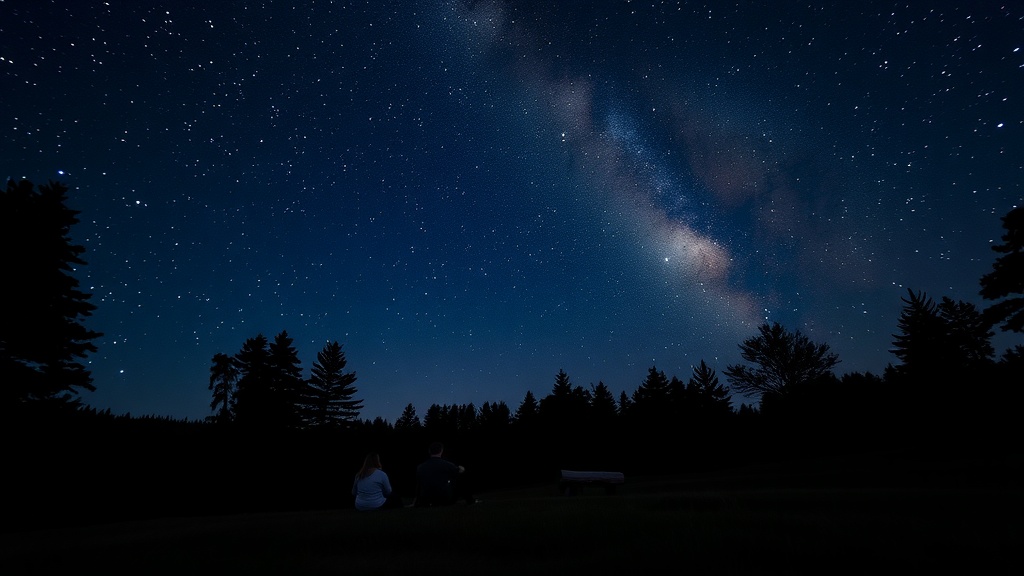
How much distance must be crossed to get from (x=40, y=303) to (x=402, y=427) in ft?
64.1

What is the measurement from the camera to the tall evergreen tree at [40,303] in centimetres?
1747

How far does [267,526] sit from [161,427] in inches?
674

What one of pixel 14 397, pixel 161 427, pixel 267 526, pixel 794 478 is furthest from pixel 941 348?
pixel 14 397

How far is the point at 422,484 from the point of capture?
29.6ft

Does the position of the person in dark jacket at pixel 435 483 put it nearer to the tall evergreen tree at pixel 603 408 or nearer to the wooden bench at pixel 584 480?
the wooden bench at pixel 584 480

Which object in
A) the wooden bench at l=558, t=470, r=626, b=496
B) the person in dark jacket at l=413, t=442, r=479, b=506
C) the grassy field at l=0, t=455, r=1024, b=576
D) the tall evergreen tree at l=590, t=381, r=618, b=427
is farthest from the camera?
the tall evergreen tree at l=590, t=381, r=618, b=427

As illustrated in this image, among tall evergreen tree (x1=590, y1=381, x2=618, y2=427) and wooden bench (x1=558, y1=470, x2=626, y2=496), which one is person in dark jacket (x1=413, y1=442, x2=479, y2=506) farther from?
tall evergreen tree (x1=590, y1=381, x2=618, y2=427)

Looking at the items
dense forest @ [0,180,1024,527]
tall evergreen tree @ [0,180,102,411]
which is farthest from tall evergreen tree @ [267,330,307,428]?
tall evergreen tree @ [0,180,102,411]

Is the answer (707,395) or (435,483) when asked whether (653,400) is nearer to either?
(707,395)

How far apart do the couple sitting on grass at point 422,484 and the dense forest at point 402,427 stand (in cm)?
1307

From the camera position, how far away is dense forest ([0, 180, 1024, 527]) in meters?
16.7

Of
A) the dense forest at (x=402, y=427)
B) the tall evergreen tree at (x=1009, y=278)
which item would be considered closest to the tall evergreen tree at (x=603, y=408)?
the dense forest at (x=402, y=427)

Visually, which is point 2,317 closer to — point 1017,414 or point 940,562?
point 940,562

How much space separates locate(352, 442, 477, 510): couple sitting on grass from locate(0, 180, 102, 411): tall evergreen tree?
1570 cm
